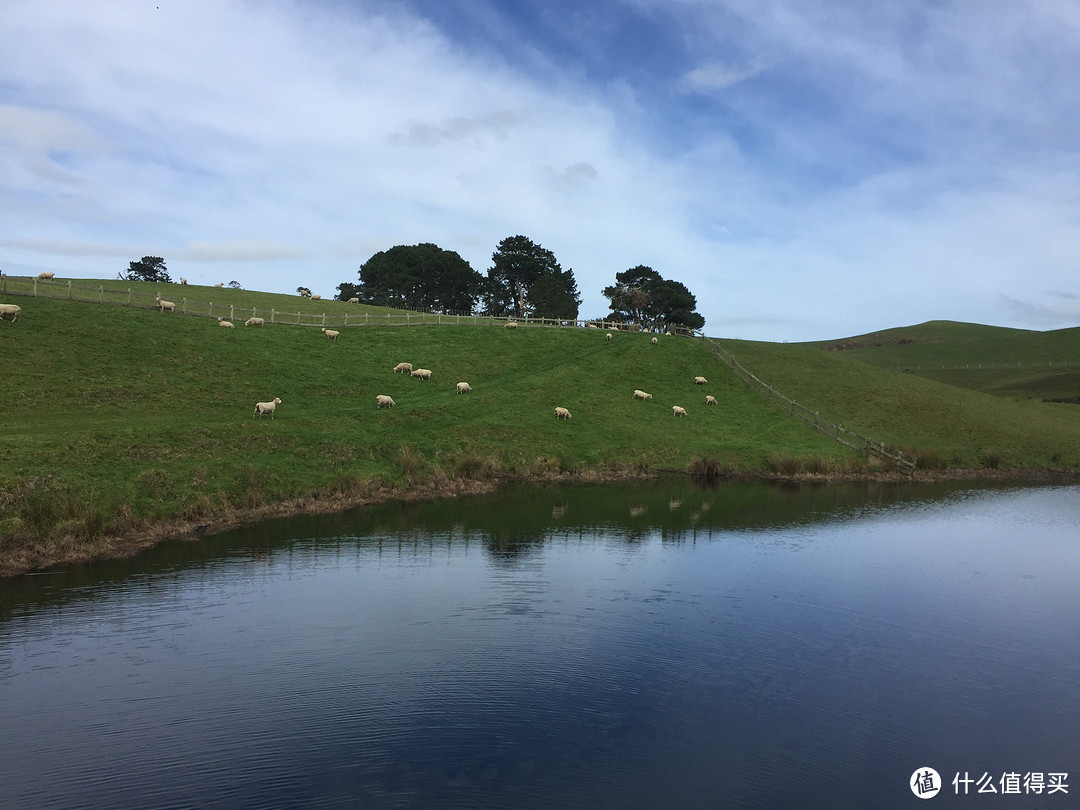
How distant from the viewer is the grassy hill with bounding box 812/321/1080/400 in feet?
403

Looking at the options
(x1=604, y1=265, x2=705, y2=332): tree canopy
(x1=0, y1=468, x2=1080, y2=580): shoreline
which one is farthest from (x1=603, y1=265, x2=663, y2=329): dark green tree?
(x1=0, y1=468, x2=1080, y2=580): shoreline

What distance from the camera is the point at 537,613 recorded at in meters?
23.2

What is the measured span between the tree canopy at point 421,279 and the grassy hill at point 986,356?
300ft

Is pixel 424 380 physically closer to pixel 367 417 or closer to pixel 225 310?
pixel 367 417

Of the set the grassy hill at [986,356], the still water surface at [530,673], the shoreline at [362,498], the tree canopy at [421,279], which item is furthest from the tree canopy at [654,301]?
the still water surface at [530,673]

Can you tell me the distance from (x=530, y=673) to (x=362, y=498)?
23.5 meters

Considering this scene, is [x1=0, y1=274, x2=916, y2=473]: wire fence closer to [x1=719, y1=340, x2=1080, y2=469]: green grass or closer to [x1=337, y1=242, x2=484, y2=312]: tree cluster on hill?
[x1=719, y1=340, x2=1080, y2=469]: green grass

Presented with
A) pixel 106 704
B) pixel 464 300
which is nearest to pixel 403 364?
pixel 106 704

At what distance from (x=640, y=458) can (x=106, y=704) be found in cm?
4270

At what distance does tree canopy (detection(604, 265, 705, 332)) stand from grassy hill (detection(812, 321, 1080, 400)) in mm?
46502

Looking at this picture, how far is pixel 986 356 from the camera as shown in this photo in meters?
158

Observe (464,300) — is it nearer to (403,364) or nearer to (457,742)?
(403,364)

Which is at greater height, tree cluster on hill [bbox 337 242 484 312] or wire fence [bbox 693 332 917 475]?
tree cluster on hill [bbox 337 242 484 312]

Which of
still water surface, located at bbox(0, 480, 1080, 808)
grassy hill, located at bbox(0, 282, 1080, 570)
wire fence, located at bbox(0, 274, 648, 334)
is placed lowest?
still water surface, located at bbox(0, 480, 1080, 808)
